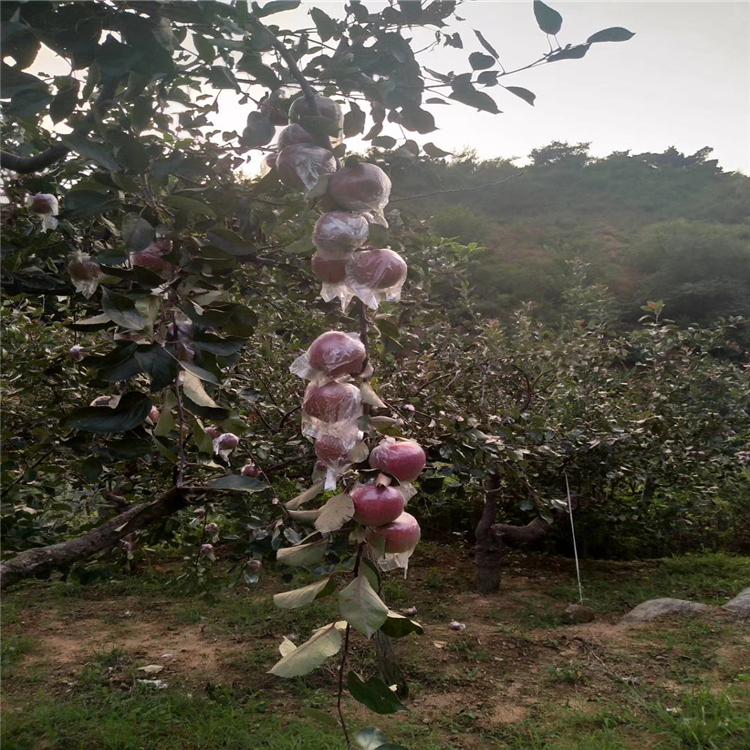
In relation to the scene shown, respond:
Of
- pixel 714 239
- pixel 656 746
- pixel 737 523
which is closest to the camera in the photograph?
pixel 656 746

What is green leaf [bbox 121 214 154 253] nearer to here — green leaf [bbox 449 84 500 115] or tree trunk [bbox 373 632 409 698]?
green leaf [bbox 449 84 500 115]

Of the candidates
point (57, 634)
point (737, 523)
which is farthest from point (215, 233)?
point (737, 523)

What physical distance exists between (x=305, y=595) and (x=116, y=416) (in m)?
0.32

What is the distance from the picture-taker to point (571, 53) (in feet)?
2.47

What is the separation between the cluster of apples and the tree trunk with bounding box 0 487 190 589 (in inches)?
22.4

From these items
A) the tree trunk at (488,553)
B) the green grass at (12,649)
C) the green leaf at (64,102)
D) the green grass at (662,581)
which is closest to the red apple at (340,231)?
the green leaf at (64,102)

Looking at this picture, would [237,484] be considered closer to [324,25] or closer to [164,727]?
[324,25]

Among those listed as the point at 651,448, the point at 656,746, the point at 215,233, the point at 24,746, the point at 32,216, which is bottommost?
the point at 656,746

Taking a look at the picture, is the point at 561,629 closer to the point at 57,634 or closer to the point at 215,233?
the point at 57,634

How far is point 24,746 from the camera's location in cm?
214

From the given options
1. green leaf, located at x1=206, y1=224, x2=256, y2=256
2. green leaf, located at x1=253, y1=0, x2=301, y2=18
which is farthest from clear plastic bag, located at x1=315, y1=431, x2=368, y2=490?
green leaf, located at x1=253, y1=0, x2=301, y2=18

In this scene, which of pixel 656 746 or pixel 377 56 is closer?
pixel 377 56

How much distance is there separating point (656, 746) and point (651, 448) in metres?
1.91

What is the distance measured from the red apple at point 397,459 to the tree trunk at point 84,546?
53 centimetres
